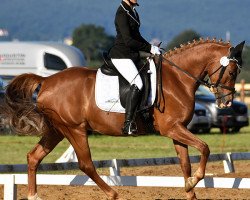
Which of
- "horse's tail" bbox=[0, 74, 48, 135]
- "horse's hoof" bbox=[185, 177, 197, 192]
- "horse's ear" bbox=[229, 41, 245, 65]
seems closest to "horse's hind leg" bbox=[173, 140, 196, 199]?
"horse's hoof" bbox=[185, 177, 197, 192]

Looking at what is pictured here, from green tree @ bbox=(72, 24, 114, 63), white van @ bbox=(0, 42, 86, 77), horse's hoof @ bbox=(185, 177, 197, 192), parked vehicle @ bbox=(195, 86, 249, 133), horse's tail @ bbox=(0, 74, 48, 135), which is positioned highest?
horse's tail @ bbox=(0, 74, 48, 135)

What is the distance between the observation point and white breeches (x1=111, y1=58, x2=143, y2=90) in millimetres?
13289

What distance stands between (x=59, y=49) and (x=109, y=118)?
2506 cm

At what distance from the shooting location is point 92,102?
1351cm

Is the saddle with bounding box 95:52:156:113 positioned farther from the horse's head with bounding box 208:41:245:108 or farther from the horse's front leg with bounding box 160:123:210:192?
the horse's head with bounding box 208:41:245:108

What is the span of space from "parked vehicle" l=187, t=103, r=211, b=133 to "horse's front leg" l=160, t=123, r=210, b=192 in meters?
18.7

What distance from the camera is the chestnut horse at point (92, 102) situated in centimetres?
1314

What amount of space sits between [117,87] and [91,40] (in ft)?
476

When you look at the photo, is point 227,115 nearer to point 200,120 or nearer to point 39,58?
point 200,120

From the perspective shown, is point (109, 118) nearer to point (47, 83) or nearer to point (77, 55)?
point (47, 83)

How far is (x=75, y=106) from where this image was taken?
44.5 feet

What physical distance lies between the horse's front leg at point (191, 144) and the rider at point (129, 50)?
0.61 m

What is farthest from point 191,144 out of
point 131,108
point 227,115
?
point 227,115

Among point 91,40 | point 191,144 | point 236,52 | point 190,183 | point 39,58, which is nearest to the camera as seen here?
point 190,183
